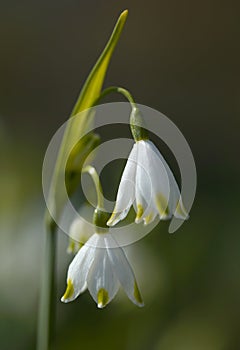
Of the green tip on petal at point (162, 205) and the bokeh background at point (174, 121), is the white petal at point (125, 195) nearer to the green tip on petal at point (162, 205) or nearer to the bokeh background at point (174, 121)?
the green tip on petal at point (162, 205)

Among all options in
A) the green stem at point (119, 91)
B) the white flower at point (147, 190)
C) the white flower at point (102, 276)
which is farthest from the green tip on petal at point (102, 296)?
the green stem at point (119, 91)

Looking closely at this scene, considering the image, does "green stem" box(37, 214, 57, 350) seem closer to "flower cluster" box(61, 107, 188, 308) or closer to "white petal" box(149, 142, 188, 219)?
"flower cluster" box(61, 107, 188, 308)

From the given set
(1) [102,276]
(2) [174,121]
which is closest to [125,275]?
(1) [102,276]

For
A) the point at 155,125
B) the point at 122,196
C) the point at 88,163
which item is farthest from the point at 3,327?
the point at 155,125

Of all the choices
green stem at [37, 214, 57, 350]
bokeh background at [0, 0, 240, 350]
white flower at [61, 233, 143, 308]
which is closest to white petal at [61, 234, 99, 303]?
white flower at [61, 233, 143, 308]

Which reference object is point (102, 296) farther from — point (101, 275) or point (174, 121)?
point (174, 121)

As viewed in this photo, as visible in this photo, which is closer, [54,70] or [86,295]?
[86,295]

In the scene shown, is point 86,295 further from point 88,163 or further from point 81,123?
point 81,123
